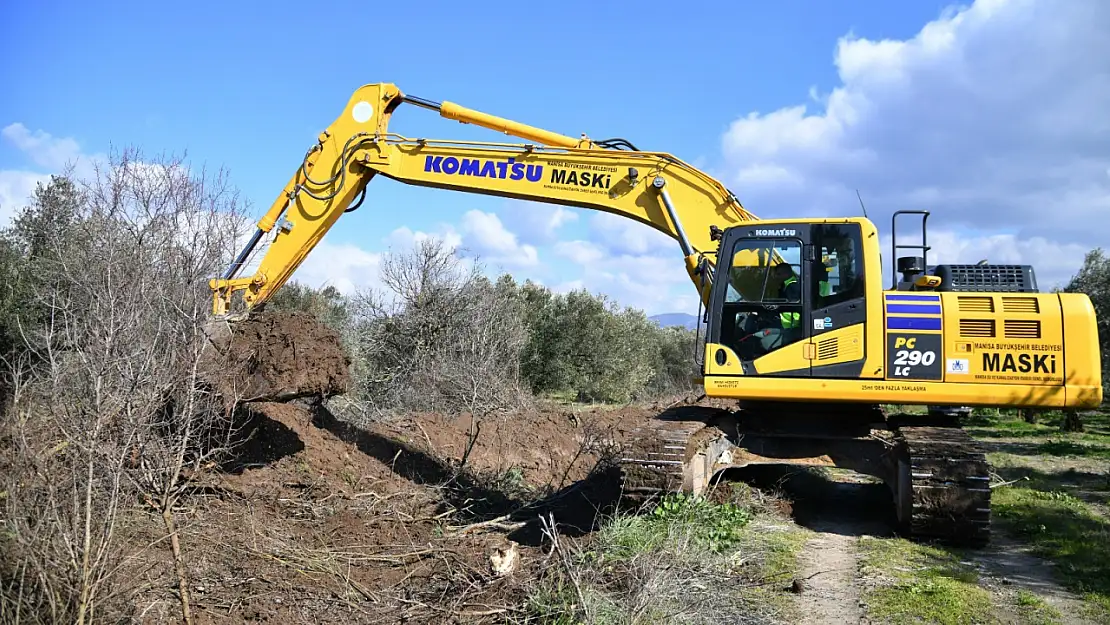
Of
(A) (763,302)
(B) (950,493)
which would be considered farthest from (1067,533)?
(A) (763,302)

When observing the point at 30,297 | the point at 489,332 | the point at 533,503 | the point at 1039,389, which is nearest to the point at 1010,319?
the point at 1039,389

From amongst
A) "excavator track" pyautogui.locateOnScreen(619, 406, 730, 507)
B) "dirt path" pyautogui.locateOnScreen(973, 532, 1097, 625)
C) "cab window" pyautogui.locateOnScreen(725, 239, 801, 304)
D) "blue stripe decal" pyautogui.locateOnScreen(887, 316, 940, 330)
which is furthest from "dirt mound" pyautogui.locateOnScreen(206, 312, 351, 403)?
"dirt path" pyautogui.locateOnScreen(973, 532, 1097, 625)

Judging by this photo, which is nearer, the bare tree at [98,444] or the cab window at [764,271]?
the bare tree at [98,444]

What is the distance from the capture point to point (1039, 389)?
835cm

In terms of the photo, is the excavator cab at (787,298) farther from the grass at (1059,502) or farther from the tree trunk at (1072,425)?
the tree trunk at (1072,425)

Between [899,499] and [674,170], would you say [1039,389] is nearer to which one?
[899,499]

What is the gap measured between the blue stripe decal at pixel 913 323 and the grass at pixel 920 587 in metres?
2.12

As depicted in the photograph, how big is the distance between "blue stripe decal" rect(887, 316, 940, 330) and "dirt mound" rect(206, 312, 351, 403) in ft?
19.0

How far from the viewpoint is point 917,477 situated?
321 inches

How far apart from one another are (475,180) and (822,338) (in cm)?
445

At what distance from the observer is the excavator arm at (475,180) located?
978 centimetres

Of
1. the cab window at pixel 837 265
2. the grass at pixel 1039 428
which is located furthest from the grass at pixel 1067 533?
the grass at pixel 1039 428

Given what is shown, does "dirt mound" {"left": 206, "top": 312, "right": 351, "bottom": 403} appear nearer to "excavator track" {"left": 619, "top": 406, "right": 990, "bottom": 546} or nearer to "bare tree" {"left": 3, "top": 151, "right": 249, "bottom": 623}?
"bare tree" {"left": 3, "top": 151, "right": 249, "bottom": 623}

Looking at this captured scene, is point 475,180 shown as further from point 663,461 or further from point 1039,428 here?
point 1039,428
